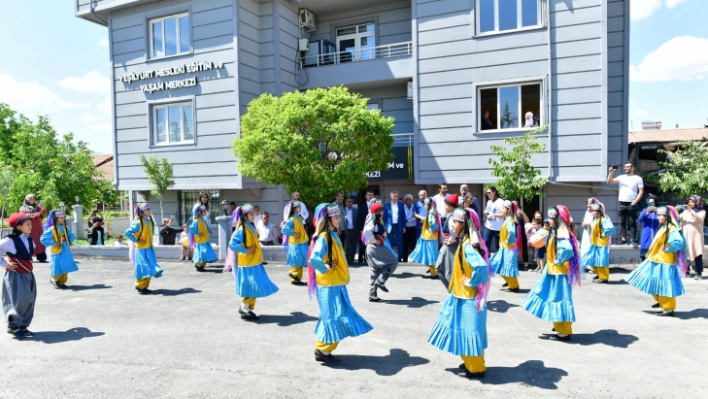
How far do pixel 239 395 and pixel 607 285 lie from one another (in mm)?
8042

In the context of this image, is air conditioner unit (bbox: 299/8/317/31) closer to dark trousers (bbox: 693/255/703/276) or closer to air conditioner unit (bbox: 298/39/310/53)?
air conditioner unit (bbox: 298/39/310/53)

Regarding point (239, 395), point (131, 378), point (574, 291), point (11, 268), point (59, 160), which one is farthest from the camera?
point (59, 160)

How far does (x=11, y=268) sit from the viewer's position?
7113mm

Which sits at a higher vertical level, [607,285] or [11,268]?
[11,268]

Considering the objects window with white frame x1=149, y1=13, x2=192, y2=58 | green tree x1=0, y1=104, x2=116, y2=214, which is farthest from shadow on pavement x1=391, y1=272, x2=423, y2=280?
green tree x1=0, y1=104, x2=116, y2=214

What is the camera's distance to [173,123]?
57.0 feet

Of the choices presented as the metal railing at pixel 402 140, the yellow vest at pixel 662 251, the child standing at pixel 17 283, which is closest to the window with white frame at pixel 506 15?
the metal railing at pixel 402 140

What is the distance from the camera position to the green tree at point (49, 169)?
18.9 metres

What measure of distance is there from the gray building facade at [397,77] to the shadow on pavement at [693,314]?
6346 millimetres

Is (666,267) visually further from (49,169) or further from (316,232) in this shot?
(49,169)

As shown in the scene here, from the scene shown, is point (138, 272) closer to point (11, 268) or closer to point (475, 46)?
point (11, 268)

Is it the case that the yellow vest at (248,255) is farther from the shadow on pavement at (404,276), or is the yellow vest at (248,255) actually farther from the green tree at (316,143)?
the green tree at (316,143)

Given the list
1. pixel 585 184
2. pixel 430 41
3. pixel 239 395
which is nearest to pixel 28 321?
pixel 239 395

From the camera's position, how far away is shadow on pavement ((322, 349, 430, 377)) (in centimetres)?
552
